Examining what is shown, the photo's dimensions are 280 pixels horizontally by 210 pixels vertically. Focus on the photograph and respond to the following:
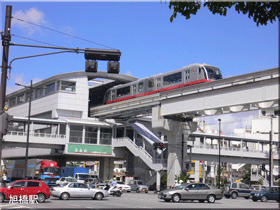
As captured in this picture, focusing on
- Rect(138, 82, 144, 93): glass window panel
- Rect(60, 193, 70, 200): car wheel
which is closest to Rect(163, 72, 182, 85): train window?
Rect(138, 82, 144, 93): glass window panel

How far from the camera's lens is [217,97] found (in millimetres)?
37688

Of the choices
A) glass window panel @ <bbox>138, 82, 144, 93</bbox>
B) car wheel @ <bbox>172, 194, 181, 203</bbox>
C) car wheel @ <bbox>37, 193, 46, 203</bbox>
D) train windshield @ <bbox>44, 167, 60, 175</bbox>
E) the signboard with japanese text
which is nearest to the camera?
car wheel @ <bbox>37, 193, 46, 203</bbox>

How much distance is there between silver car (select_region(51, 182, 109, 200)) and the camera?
2816 centimetres

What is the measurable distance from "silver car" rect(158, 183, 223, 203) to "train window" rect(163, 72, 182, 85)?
17.8 metres

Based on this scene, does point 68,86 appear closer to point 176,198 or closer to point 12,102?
point 12,102

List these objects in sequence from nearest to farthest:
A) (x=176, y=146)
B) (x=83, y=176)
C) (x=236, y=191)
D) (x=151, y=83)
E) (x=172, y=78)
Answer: (x=236, y=191), (x=172, y=78), (x=176, y=146), (x=151, y=83), (x=83, y=176)

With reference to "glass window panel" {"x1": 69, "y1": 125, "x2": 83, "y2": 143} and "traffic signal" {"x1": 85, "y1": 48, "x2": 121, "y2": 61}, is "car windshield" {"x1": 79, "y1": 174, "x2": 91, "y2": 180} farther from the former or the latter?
"traffic signal" {"x1": 85, "y1": 48, "x2": 121, "y2": 61}

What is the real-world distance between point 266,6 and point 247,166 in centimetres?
8148

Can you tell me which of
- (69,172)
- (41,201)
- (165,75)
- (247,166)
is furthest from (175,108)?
(247,166)

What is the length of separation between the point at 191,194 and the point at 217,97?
1254 centimetres

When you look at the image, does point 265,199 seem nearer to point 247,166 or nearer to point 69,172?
point 69,172

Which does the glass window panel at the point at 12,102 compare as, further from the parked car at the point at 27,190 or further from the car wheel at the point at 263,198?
the car wheel at the point at 263,198

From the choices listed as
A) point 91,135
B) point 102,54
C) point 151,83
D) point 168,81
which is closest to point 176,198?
point 102,54

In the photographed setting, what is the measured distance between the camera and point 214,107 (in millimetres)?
37781
